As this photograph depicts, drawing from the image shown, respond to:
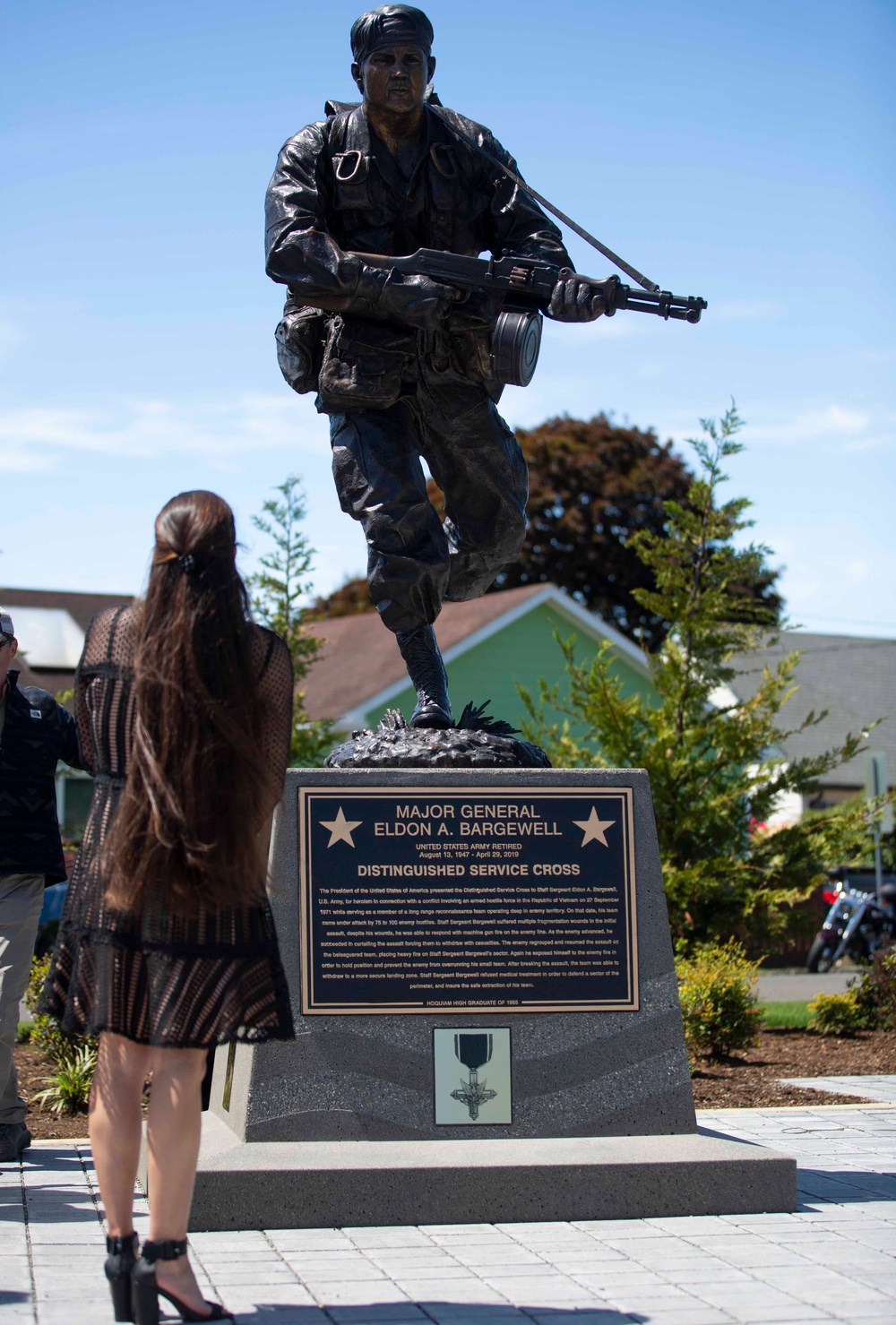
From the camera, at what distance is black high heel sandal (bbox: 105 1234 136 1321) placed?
324 centimetres

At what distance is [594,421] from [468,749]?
36.4 meters

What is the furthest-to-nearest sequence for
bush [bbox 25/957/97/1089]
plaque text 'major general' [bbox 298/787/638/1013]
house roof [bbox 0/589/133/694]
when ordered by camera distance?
house roof [bbox 0/589/133/694]
bush [bbox 25/957/97/1089]
plaque text 'major general' [bbox 298/787/638/1013]

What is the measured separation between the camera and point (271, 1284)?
145 inches

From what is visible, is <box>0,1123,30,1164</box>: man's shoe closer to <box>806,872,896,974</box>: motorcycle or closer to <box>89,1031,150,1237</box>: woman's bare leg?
<box>89,1031,150,1237</box>: woman's bare leg

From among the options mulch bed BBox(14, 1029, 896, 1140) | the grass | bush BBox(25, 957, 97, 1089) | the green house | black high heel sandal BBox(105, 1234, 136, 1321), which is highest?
the green house

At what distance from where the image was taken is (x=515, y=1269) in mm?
3844

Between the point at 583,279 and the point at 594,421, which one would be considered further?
the point at 594,421

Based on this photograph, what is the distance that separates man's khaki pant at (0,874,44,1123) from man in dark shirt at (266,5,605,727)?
63.0 inches

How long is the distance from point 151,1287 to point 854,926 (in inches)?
582

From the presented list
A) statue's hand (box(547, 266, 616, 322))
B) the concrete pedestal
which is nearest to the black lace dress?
the concrete pedestal

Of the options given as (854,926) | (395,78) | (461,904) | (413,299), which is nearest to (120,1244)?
(461,904)

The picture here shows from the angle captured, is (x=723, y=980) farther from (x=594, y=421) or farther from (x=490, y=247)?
(x=594, y=421)

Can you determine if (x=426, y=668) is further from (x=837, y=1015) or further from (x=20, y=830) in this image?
(x=837, y=1015)

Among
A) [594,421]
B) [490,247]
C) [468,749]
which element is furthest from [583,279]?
[594,421]
